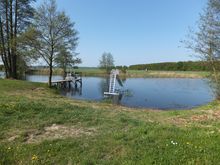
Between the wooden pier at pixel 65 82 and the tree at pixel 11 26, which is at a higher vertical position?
the tree at pixel 11 26

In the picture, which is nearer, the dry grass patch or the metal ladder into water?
the dry grass patch

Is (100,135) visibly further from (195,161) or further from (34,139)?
(195,161)

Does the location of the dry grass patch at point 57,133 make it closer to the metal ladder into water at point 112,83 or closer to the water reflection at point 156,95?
the water reflection at point 156,95

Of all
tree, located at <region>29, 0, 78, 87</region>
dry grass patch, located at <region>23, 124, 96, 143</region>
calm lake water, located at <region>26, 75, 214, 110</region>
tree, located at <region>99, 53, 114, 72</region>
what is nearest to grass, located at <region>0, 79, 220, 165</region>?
dry grass patch, located at <region>23, 124, 96, 143</region>

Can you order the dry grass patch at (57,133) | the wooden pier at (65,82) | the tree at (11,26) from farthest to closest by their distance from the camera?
the wooden pier at (65,82) < the tree at (11,26) < the dry grass patch at (57,133)

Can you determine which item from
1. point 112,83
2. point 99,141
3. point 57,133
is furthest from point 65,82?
point 99,141

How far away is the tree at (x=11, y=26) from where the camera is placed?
97.1 feet

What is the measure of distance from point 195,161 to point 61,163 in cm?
250

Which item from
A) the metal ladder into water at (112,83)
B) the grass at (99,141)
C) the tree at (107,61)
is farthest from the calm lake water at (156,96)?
the tree at (107,61)

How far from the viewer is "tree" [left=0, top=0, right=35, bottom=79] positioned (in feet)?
97.1

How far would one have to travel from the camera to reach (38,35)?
92.3 ft

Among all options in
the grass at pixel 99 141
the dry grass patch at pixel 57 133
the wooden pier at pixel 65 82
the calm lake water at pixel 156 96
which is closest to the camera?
the grass at pixel 99 141

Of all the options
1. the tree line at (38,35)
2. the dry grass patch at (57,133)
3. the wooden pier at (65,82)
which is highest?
the tree line at (38,35)

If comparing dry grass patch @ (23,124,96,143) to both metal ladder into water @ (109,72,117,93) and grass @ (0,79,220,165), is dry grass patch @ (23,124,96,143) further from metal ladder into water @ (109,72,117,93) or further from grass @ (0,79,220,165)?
metal ladder into water @ (109,72,117,93)
